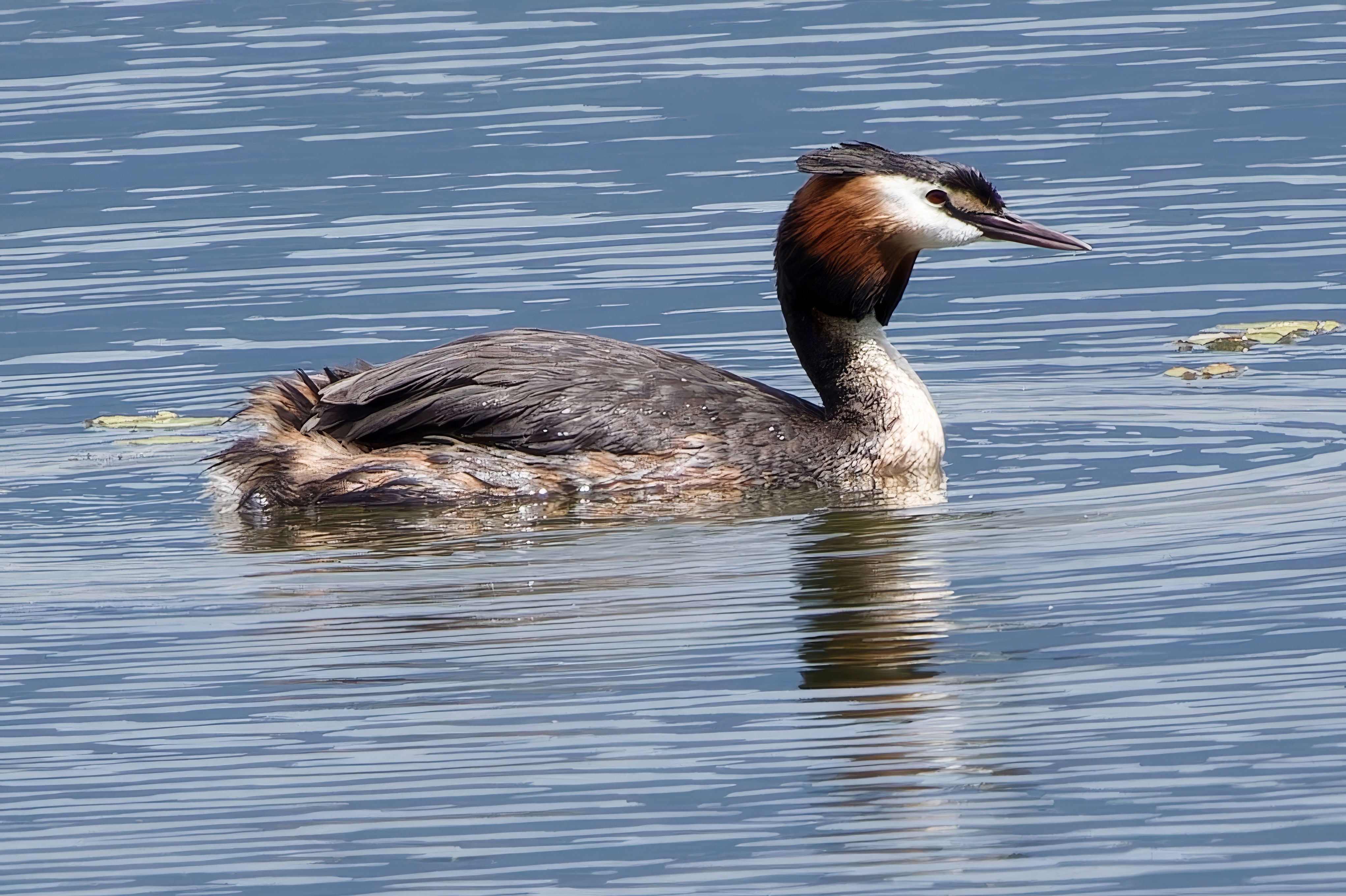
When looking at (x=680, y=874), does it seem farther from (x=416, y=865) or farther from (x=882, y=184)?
(x=882, y=184)

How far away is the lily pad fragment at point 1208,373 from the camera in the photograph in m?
11.5

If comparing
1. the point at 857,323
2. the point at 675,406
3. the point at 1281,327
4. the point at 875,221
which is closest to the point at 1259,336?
the point at 1281,327

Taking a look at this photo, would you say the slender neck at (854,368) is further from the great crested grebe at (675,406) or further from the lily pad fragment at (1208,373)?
the lily pad fragment at (1208,373)

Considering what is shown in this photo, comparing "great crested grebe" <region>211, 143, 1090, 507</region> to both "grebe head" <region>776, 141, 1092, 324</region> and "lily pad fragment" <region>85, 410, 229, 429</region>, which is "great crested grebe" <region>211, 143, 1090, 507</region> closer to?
"grebe head" <region>776, 141, 1092, 324</region>

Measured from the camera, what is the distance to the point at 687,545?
29.1 ft

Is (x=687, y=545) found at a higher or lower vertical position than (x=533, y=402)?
lower

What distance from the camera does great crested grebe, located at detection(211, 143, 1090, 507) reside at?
9.68 meters

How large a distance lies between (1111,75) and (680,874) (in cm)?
1491

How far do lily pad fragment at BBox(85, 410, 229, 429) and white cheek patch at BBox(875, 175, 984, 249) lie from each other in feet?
10.6

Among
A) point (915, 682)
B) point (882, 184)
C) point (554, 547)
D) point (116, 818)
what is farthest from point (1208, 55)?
point (116, 818)

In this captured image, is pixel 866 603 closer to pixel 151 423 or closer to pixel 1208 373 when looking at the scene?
pixel 1208 373

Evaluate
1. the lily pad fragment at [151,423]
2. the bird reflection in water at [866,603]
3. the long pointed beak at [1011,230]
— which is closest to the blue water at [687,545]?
the bird reflection in water at [866,603]

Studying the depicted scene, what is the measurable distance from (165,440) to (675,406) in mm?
2591

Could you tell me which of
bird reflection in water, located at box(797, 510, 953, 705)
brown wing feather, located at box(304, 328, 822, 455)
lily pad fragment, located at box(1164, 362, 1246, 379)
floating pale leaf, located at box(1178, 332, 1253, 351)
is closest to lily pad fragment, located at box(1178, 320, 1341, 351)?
floating pale leaf, located at box(1178, 332, 1253, 351)
